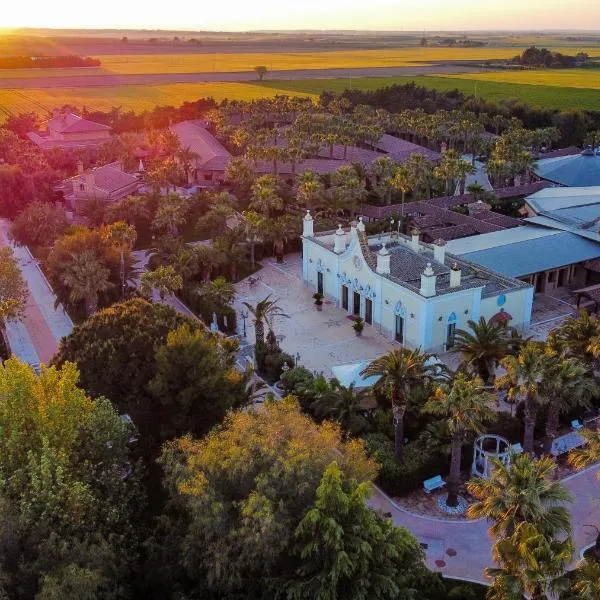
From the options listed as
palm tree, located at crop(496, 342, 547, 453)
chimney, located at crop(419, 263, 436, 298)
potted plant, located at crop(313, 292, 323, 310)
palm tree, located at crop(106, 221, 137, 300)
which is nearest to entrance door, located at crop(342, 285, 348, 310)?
potted plant, located at crop(313, 292, 323, 310)

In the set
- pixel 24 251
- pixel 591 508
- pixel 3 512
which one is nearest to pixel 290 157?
pixel 24 251

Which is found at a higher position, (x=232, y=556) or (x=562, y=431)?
(x=232, y=556)

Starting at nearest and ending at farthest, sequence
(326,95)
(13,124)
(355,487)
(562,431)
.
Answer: (355,487) < (562,431) < (13,124) < (326,95)

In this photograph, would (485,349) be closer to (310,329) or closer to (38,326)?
(310,329)

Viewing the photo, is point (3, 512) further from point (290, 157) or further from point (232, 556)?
point (290, 157)

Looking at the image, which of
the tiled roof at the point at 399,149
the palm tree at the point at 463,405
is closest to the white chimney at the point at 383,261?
the palm tree at the point at 463,405

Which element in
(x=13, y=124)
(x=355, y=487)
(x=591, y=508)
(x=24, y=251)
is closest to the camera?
(x=355, y=487)
